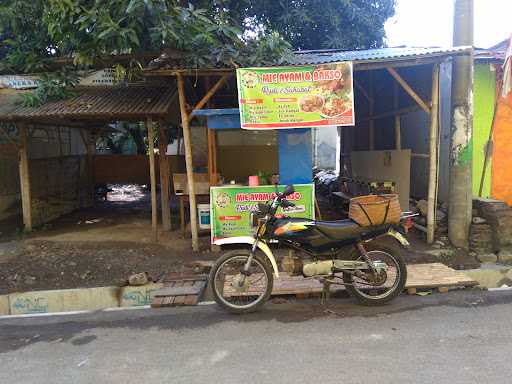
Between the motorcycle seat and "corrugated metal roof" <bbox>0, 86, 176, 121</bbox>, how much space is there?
13.4ft

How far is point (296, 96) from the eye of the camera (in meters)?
6.32

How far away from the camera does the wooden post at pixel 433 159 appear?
6.64 metres

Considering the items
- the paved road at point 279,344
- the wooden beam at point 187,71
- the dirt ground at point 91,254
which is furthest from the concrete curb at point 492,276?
the wooden beam at point 187,71

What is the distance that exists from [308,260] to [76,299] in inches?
123

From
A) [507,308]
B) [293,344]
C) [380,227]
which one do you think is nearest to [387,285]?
[380,227]

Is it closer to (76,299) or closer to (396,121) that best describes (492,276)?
(396,121)

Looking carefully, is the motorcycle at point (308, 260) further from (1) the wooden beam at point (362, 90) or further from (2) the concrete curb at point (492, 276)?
(1) the wooden beam at point (362, 90)

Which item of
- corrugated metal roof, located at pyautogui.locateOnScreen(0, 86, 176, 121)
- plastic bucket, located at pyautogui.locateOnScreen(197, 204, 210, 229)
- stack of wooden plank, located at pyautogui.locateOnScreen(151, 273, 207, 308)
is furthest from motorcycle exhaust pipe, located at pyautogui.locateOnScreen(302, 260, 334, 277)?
corrugated metal roof, located at pyautogui.locateOnScreen(0, 86, 176, 121)

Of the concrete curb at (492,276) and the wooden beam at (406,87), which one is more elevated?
the wooden beam at (406,87)

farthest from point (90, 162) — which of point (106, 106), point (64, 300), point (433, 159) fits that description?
point (433, 159)

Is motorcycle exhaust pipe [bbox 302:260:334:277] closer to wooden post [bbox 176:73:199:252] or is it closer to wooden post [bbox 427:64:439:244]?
wooden post [bbox 176:73:199:252]

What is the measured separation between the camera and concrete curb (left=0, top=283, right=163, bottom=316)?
547 centimetres

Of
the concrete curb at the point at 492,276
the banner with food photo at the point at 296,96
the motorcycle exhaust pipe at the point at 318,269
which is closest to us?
the motorcycle exhaust pipe at the point at 318,269

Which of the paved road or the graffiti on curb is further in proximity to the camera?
the graffiti on curb
